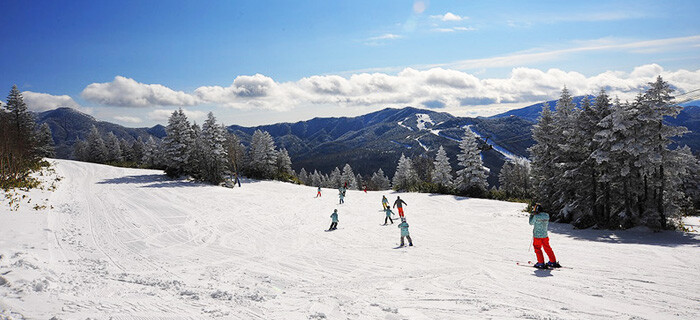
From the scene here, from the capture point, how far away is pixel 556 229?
19078mm

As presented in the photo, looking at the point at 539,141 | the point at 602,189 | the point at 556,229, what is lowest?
the point at 556,229

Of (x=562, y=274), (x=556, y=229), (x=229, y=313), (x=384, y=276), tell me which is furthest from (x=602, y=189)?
(x=229, y=313)

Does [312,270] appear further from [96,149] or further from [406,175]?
[96,149]

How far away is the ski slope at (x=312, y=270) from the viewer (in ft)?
21.0

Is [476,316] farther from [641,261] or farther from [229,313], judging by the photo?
[641,261]

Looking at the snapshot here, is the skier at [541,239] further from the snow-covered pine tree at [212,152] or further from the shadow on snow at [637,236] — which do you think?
the snow-covered pine tree at [212,152]

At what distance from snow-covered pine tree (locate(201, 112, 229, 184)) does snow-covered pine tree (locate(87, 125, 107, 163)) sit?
40.6 meters

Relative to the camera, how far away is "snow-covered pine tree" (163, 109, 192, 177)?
124ft

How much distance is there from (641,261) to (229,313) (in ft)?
38.1

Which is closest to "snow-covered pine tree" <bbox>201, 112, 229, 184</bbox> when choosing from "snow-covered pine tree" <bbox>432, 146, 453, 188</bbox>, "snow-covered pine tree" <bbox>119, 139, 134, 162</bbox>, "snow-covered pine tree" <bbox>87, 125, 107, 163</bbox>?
"snow-covered pine tree" <bbox>432, 146, 453, 188</bbox>

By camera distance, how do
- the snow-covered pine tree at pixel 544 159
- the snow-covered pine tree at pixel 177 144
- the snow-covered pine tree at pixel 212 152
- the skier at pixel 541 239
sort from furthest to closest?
the snow-covered pine tree at pixel 212 152
the snow-covered pine tree at pixel 177 144
the snow-covered pine tree at pixel 544 159
the skier at pixel 541 239

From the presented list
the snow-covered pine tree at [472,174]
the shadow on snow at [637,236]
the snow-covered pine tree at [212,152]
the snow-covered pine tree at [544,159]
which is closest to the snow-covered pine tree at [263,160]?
the snow-covered pine tree at [212,152]

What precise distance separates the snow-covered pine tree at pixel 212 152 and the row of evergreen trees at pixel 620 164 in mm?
33656

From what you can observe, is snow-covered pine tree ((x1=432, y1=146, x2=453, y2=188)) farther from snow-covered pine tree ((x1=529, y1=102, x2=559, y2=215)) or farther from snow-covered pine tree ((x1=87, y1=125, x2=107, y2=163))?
snow-covered pine tree ((x1=87, y1=125, x2=107, y2=163))
